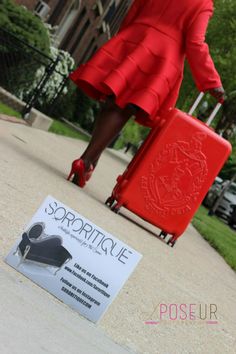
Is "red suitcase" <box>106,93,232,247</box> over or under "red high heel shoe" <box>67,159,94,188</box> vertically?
over

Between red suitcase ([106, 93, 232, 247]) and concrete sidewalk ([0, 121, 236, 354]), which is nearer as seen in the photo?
concrete sidewalk ([0, 121, 236, 354])

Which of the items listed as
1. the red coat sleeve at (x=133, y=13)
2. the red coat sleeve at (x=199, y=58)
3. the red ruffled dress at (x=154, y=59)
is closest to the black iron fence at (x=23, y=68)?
the red coat sleeve at (x=133, y=13)

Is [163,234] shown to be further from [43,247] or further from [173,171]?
[43,247]

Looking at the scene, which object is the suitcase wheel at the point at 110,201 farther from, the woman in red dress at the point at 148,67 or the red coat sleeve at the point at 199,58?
the red coat sleeve at the point at 199,58

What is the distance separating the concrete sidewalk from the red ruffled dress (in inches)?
35.9

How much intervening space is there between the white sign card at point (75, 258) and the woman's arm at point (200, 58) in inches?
153

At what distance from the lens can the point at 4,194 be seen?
5117mm

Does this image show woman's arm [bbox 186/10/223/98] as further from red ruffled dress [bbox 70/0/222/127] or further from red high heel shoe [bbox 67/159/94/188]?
red high heel shoe [bbox 67/159/94/188]

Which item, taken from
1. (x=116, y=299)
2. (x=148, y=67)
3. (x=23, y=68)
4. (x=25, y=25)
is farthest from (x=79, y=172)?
(x=25, y=25)

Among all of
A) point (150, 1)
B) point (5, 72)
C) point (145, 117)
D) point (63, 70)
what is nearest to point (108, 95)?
point (145, 117)

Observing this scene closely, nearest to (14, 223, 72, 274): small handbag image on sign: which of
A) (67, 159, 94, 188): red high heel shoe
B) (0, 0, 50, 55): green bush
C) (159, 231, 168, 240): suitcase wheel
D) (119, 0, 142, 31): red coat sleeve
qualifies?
(67, 159, 94, 188): red high heel shoe

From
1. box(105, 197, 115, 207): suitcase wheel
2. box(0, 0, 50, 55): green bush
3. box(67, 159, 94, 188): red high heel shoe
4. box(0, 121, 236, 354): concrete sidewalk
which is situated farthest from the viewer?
box(0, 0, 50, 55): green bush

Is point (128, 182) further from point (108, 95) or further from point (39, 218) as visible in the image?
point (39, 218)

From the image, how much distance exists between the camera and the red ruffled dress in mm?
7070
